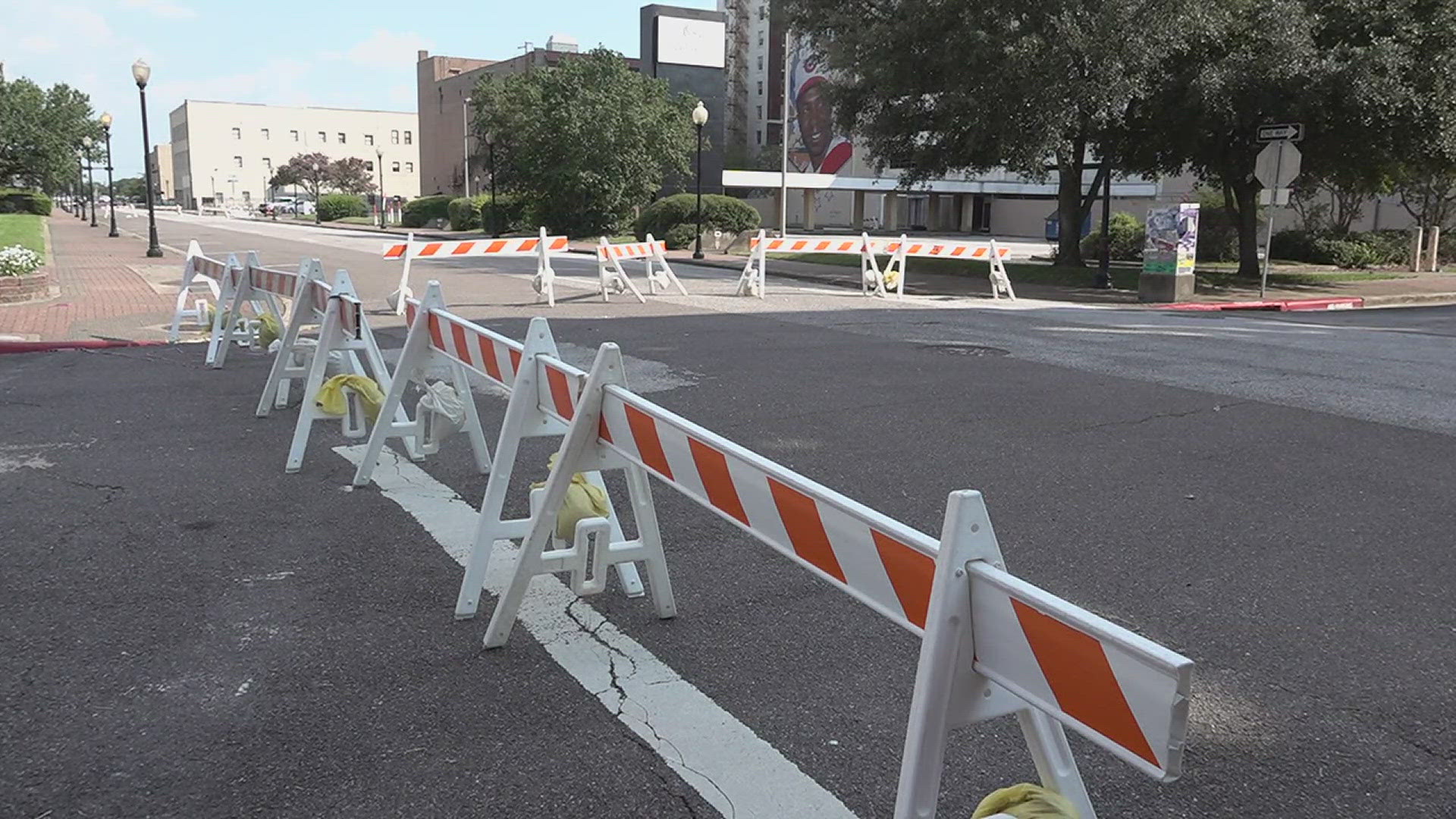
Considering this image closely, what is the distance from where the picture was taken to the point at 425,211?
6506 cm

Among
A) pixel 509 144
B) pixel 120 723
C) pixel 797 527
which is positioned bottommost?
pixel 120 723

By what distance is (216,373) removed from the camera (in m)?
10.1

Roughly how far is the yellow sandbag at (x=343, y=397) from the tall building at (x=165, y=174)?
180773 mm

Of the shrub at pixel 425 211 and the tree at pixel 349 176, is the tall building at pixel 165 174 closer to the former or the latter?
the tree at pixel 349 176

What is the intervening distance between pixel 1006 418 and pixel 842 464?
208 cm

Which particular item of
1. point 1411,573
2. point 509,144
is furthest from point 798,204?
point 1411,573

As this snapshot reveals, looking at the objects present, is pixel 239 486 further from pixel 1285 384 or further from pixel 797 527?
pixel 1285 384

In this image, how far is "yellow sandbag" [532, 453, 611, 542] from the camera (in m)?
4.55

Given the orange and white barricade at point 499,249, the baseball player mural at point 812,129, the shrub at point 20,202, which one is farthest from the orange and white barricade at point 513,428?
the baseball player mural at point 812,129

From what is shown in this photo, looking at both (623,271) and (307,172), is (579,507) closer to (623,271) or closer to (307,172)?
(623,271)

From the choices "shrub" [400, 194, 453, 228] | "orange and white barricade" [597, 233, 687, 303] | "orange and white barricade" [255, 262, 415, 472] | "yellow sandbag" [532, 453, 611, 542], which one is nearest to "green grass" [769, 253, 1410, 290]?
"orange and white barricade" [597, 233, 687, 303]

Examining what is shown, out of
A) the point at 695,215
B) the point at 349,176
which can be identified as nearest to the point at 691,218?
the point at 695,215

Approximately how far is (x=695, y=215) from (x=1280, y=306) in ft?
74.8

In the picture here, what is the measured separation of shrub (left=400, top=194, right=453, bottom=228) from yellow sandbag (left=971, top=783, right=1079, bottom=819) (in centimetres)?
6359
